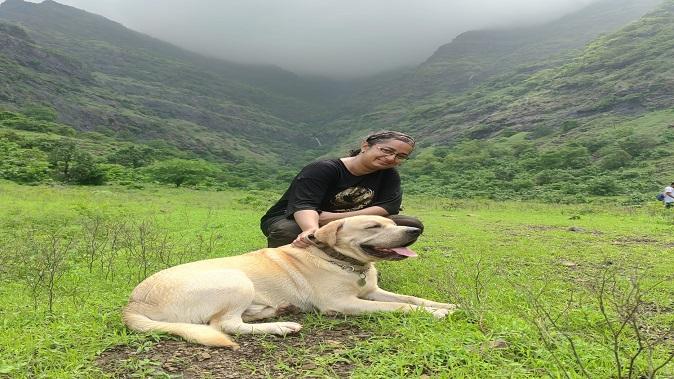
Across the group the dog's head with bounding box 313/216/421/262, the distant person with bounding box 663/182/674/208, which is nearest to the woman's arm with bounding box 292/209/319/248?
the dog's head with bounding box 313/216/421/262

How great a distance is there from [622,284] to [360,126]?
16416 cm

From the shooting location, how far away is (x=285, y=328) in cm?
369

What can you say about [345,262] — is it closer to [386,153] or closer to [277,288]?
[277,288]

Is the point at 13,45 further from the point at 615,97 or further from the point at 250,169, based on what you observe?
the point at 615,97

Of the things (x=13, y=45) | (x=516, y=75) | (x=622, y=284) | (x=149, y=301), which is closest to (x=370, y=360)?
(x=149, y=301)

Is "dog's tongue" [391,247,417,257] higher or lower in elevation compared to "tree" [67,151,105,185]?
higher

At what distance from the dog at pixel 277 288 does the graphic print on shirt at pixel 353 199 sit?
1.11 m

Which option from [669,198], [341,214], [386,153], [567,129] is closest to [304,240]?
[341,214]

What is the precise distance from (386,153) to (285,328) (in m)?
2.22

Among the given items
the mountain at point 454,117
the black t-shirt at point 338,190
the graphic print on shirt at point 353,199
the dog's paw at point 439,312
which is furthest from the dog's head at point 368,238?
the mountain at point 454,117

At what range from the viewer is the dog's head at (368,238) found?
13.5 feet

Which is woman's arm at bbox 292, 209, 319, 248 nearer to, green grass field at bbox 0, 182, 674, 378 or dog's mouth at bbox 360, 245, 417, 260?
dog's mouth at bbox 360, 245, 417, 260

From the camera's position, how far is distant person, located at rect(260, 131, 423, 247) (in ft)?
16.6

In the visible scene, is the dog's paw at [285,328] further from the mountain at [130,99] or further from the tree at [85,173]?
the mountain at [130,99]
